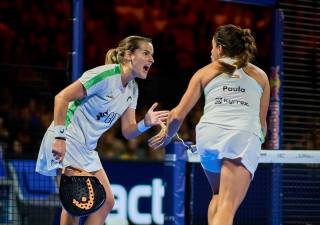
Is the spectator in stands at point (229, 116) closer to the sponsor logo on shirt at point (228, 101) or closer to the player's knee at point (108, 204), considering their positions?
the sponsor logo on shirt at point (228, 101)

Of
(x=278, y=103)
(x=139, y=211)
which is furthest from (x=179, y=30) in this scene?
(x=278, y=103)

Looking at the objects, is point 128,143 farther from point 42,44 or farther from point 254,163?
point 254,163

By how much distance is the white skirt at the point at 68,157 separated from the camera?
5297 millimetres

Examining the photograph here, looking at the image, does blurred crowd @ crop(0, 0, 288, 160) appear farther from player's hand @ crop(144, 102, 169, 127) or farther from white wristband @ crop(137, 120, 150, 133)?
player's hand @ crop(144, 102, 169, 127)

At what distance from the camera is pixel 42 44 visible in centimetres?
1166

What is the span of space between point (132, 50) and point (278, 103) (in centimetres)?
225

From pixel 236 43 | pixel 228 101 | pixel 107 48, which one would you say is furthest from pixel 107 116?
pixel 107 48

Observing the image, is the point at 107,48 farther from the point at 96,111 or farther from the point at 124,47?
the point at 96,111

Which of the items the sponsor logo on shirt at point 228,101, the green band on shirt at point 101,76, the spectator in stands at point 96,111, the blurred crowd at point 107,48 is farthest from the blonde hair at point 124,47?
the blurred crowd at point 107,48

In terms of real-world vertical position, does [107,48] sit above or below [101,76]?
above

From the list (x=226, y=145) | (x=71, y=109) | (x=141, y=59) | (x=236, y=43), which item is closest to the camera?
(x=226, y=145)

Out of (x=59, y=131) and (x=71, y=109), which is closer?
(x=59, y=131)

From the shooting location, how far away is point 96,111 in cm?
536

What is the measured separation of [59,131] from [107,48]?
785 cm
